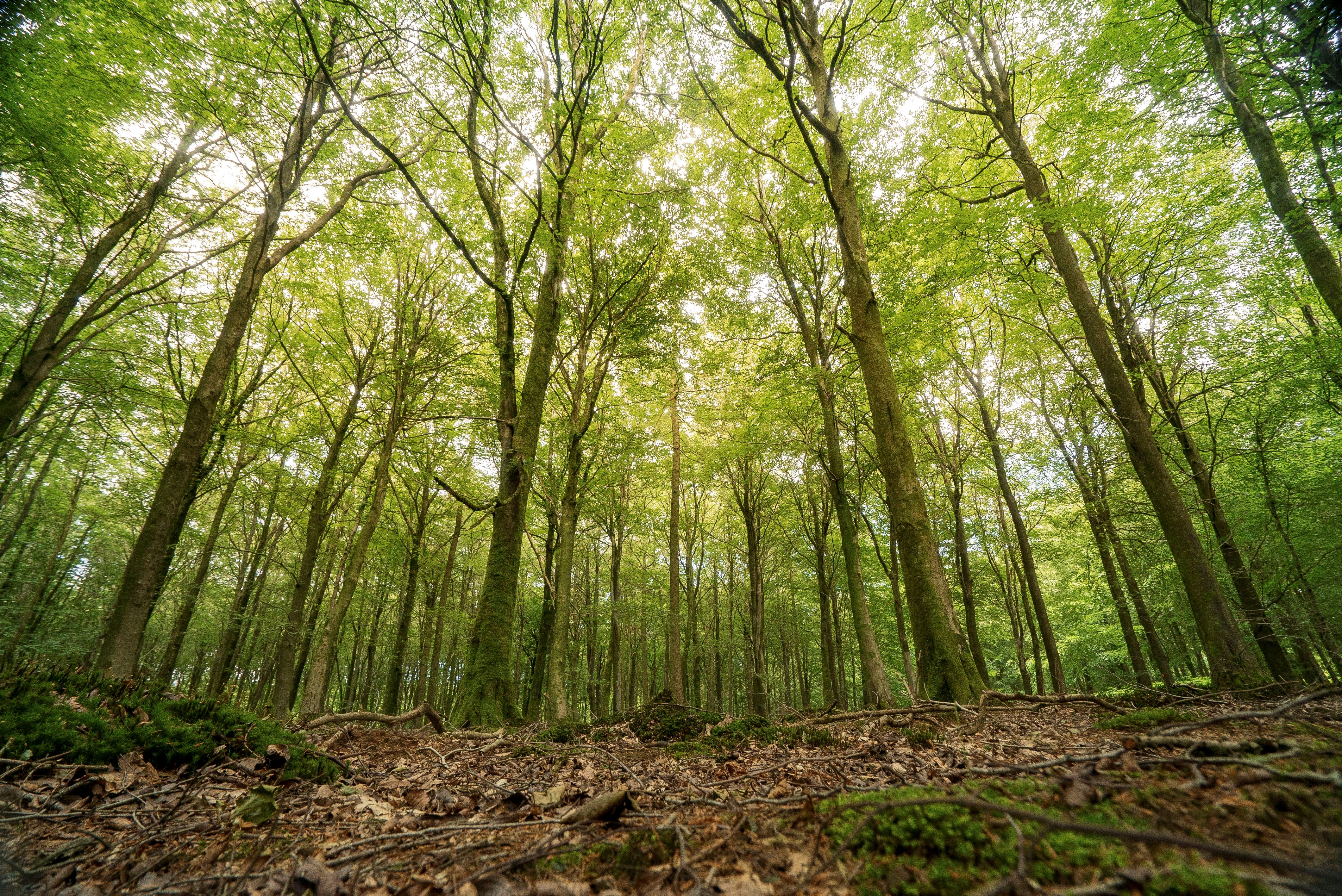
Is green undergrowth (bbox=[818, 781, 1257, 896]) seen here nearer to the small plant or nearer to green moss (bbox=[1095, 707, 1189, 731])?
green moss (bbox=[1095, 707, 1189, 731])

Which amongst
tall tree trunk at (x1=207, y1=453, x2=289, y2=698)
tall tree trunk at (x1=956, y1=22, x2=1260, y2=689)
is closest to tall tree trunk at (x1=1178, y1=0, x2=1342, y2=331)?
tall tree trunk at (x1=956, y1=22, x2=1260, y2=689)

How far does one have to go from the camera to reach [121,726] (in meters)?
2.95

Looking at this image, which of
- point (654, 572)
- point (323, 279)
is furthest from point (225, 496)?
point (654, 572)

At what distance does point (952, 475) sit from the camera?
1440 centimetres

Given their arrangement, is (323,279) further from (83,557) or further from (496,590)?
(83,557)

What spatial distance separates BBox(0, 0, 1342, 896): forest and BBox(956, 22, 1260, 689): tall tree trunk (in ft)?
0.24

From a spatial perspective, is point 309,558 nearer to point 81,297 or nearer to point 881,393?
point 81,297

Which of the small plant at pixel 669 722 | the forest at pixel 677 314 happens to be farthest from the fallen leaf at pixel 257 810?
the small plant at pixel 669 722

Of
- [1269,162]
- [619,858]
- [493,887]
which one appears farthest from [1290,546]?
[493,887]

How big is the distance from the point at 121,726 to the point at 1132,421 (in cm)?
1162

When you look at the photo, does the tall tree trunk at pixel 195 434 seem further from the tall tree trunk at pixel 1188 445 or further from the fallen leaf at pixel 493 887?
the tall tree trunk at pixel 1188 445

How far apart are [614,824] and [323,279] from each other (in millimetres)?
15316

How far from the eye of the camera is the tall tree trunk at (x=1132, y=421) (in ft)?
19.5

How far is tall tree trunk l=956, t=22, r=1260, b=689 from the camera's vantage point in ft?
19.5
